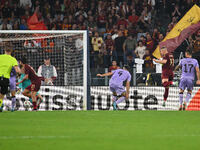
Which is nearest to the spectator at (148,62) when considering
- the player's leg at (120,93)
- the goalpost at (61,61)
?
the player's leg at (120,93)

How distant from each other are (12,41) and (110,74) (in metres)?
3.46

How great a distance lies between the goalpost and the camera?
50.4 ft

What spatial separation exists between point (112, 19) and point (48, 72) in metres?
6.61

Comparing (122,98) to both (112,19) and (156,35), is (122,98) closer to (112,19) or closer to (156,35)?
(156,35)

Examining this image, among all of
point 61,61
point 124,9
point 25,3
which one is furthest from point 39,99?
point 25,3

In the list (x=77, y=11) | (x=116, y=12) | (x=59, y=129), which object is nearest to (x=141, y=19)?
(x=116, y=12)

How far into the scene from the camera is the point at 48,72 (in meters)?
Result: 16.3

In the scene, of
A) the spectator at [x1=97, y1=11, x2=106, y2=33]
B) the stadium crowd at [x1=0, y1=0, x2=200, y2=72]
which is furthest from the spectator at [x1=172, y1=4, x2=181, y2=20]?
the spectator at [x1=97, y1=11, x2=106, y2=33]

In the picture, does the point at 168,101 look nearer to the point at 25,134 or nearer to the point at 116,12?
the point at 116,12

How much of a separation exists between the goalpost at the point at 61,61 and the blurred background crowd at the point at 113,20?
8.10 ft

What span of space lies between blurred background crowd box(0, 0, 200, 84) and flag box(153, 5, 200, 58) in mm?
209

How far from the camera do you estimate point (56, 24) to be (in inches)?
861

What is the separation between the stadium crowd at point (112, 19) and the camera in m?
19.6

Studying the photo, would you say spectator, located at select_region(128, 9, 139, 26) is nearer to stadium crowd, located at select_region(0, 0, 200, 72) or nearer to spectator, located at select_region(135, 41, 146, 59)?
stadium crowd, located at select_region(0, 0, 200, 72)
